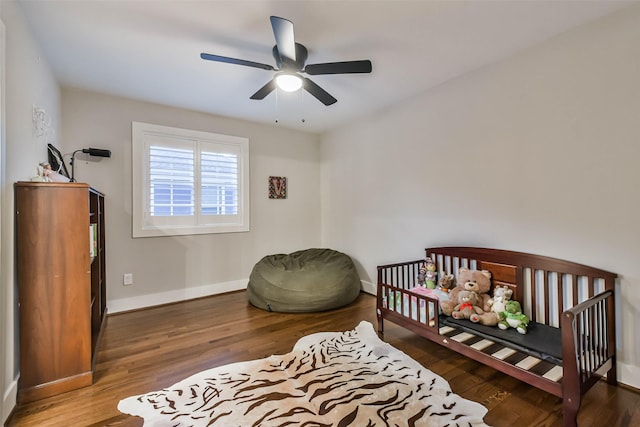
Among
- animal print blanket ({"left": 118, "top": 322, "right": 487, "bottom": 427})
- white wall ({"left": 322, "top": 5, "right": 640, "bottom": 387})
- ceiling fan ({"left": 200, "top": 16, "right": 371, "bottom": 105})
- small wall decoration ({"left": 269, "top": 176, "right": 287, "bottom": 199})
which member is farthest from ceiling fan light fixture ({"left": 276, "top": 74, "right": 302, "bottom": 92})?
small wall decoration ({"left": 269, "top": 176, "right": 287, "bottom": 199})

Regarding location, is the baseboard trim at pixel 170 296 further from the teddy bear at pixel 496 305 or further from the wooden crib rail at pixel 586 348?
the wooden crib rail at pixel 586 348

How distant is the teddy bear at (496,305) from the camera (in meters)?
2.18

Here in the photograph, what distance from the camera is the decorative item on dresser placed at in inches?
68.1

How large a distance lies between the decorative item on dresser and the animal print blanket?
0.50 m

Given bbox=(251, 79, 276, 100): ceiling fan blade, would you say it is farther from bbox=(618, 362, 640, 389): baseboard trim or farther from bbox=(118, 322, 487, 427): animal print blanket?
bbox=(618, 362, 640, 389): baseboard trim

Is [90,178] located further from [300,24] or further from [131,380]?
[300,24]

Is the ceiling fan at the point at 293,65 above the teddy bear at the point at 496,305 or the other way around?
above

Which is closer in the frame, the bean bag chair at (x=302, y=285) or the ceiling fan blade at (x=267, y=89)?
the ceiling fan blade at (x=267, y=89)

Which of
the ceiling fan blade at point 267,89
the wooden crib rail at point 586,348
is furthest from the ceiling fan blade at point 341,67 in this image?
the wooden crib rail at point 586,348

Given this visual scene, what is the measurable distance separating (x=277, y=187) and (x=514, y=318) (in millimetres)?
3339

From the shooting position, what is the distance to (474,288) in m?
2.42

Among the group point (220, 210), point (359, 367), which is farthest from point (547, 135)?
point (220, 210)

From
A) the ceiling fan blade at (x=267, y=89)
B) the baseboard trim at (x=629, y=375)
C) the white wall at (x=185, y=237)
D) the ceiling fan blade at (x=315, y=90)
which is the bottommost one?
the baseboard trim at (x=629, y=375)

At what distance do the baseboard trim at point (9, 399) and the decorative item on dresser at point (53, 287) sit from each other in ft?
0.14
